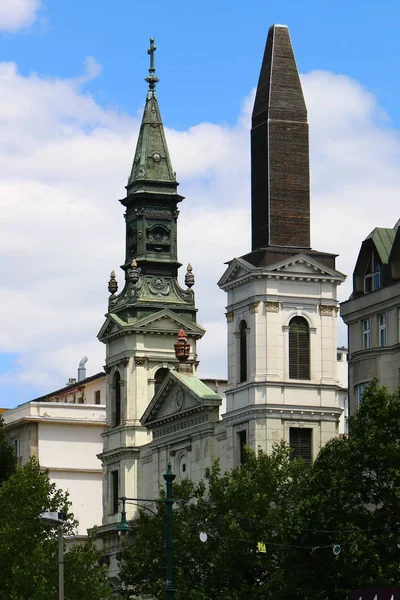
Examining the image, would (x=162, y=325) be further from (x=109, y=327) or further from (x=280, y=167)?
(x=280, y=167)

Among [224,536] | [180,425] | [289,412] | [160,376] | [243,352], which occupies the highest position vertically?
[160,376]

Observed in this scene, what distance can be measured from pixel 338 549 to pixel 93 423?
7031 cm

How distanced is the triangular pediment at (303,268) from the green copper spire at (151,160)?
82.7ft

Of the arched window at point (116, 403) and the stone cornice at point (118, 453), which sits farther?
the arched window at point (116, 403)

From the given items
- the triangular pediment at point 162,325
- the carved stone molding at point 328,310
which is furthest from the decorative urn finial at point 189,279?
the carved stone molding at point 328,310

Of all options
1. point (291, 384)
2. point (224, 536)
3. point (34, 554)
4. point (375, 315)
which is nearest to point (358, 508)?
point (224, 536)

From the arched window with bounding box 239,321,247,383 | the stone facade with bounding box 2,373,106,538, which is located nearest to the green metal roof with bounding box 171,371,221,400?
the arched window with bounding box 239,321,247,383

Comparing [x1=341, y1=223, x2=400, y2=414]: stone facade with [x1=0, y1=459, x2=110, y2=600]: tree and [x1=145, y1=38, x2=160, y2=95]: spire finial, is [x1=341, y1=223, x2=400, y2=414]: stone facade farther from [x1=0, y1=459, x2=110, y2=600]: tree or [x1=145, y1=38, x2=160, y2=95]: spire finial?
[x1=145, y1=38, x2=160, y2=95]: spire finial

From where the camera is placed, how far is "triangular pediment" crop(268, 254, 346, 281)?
10094 cm

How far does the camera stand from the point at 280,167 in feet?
332

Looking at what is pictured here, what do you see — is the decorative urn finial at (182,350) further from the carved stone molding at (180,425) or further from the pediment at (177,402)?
the carved stone molding at (180,425)

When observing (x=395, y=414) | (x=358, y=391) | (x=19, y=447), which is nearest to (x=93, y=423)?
(x=19, y=447)

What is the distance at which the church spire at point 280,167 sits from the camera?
101 meters

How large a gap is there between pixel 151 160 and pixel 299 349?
28.3 metres
